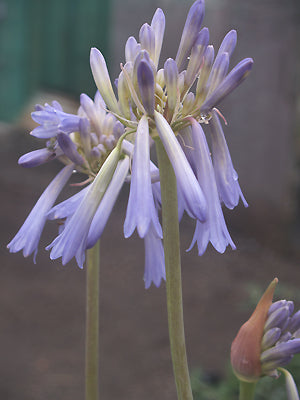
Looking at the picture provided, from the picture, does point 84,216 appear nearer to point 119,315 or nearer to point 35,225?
point 35,225

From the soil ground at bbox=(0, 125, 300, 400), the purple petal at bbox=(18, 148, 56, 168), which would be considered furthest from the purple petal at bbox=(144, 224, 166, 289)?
the soil ground at bbox=(0, 125, 300, 400)

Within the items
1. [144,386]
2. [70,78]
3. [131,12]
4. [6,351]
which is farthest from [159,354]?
[70,78]

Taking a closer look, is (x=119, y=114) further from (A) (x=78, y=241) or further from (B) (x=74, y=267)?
(B) (x=74, y=267)

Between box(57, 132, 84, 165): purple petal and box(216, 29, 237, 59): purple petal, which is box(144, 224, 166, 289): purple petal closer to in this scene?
box(57, 132, 84, 165): purple petal

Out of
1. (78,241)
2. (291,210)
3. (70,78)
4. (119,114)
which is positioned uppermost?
(119,114)

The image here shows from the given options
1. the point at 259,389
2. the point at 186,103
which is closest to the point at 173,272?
the point at 186,103

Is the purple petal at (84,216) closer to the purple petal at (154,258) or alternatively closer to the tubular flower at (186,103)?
the tubular flower at (186,103)

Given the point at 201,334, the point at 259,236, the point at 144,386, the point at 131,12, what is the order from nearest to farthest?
the point at 144,386, the point at 201,334, the point at 259,236, the point at 131,12

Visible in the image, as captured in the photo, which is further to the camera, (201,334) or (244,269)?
(244,269)

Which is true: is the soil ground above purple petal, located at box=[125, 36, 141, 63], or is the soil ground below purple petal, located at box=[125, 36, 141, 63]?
below
